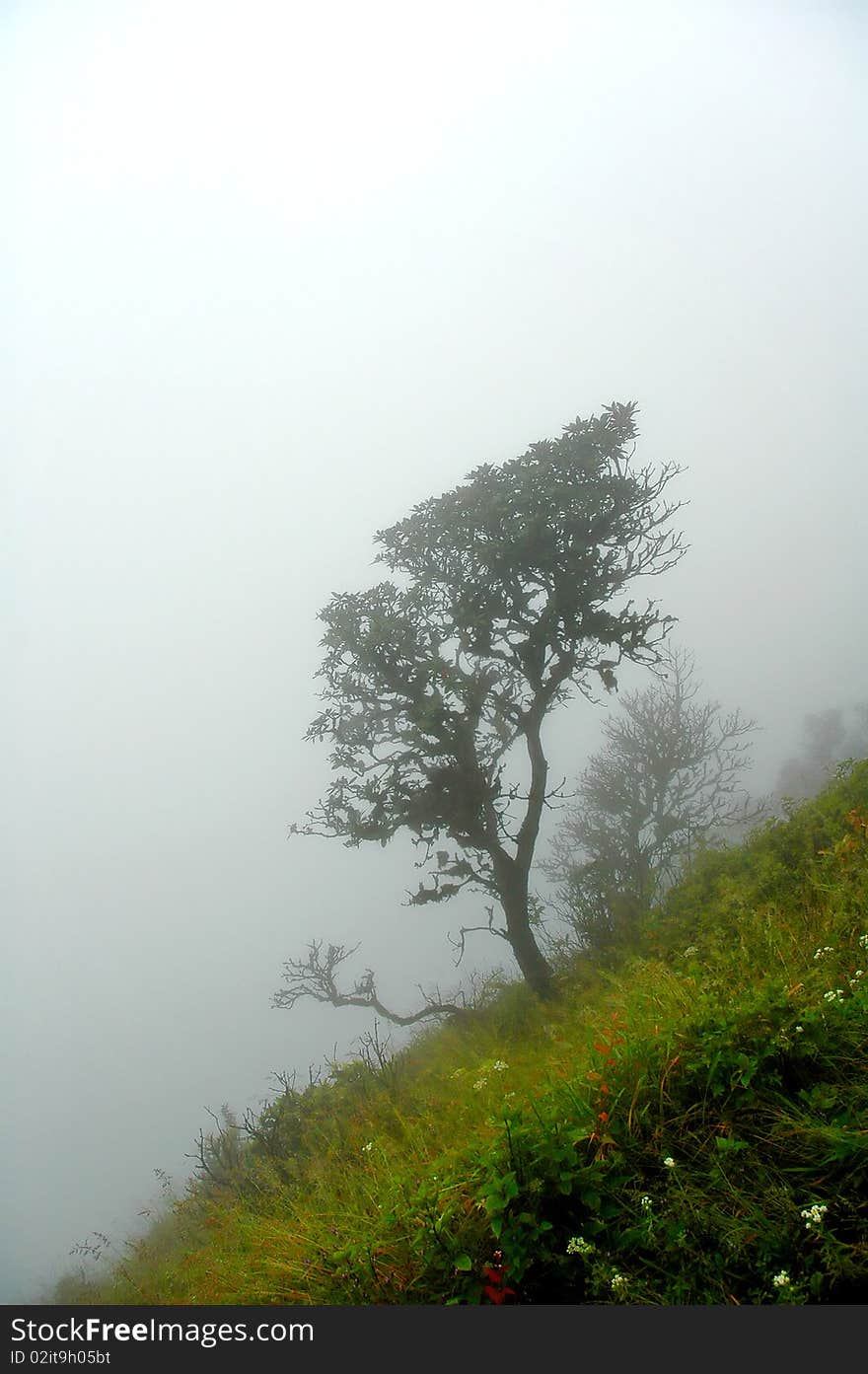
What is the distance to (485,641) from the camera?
1270cm

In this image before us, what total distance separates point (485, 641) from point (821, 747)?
37.7 metres

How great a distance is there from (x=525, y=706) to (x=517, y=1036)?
6.82 m

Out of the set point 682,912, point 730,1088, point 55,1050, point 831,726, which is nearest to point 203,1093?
point 55,1050

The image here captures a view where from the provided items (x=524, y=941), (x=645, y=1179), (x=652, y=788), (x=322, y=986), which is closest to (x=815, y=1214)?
(x=645, y=1179)

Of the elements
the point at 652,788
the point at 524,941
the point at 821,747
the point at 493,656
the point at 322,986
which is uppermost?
the point at 493,656

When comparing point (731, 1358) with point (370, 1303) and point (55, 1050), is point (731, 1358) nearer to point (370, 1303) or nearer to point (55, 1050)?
point (370, 1303)

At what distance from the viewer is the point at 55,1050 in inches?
4134

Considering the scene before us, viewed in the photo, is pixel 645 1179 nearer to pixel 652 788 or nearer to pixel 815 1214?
pixel 815 1214

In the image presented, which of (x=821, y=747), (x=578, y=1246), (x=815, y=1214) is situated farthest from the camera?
(x=821, y=747)

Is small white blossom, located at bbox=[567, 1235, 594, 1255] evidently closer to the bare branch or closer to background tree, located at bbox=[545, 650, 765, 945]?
the bare branch

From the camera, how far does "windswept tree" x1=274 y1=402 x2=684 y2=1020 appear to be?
12109mm

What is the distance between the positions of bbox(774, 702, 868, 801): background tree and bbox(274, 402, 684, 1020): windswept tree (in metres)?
26.4

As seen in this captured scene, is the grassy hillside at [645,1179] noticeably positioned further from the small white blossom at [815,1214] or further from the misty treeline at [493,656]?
the misty treeline at [493,656]

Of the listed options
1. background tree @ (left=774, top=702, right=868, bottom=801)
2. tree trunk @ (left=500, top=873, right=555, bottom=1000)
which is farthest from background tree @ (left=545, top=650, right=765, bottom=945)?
background tree @ (left=774, top=702, right=868, bottom=801)
